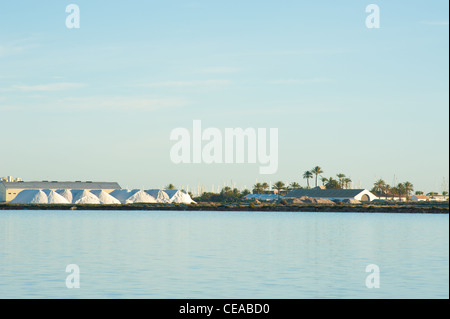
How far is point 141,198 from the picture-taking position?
627 ft

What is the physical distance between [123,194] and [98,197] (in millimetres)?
9894

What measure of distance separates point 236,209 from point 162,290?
154 m

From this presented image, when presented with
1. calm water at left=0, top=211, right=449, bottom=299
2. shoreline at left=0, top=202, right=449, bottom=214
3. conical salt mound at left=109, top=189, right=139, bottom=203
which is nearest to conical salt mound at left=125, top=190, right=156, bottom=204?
conical salt mound at left=109, top=189, right=139, bottom=203

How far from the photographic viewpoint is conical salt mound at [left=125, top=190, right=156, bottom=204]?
619ft

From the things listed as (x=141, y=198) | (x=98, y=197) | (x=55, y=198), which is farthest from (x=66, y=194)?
(x=141, y=198)

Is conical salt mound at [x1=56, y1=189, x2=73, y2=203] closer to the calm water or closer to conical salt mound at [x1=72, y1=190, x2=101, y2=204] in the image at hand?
conical salt mound at [x1=72, y1=190, x2=101, y2=204]

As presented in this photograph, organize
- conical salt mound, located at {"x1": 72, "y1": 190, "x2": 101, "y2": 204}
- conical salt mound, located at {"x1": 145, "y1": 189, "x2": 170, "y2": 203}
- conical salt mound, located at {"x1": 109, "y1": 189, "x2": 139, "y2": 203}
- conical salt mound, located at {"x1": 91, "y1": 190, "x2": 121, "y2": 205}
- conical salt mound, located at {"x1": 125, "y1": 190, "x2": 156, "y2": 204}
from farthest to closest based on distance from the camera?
1. conical salt mound, located at {"x1": 145, "y1": 189, "x2": 170, "y2": 203}
2. conical salt mound, located at {"x1": 109, "y1": 189, "x2": 139, "y2": 203}
3. conical salt mound, located at {"x1": 125, "y1": 190, "x2": 156, "y2": 204}
4. conical salt mound, located at {"x1": 91, "y1": 190, "x2": 121, "y2": 205}
5. conical salt mound, located at {"x1": 72, "y1": 190, "x2": 101, "y2": 204}

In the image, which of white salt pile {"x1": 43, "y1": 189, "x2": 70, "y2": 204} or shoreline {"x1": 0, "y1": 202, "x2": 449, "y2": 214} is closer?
shoreline {"x1": 0, "y1": 202, "x2": 449, "y2": 214}

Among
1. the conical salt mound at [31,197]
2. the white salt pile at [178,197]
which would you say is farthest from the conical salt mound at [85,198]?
the white salt pile at [178,197]

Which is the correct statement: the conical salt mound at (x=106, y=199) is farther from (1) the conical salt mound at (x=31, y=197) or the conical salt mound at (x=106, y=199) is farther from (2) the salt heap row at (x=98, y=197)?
(1) the conical salt mound at (x=31, y=197)

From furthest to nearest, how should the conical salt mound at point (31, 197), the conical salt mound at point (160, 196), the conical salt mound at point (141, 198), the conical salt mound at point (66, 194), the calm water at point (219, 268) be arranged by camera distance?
the conical salt mound at point (160, 196)
the conical salt mound at point (141, 198)
the conical salt mound at point (66, 194)
the conical salt mound at point (31, 197)
the calm water at point (219, 268)

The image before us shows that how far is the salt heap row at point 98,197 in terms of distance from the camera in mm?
181500
